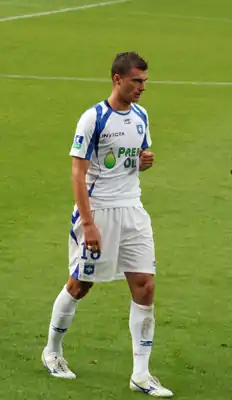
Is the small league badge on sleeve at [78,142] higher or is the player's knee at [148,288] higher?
the small league badge on sleeve at [78,142]

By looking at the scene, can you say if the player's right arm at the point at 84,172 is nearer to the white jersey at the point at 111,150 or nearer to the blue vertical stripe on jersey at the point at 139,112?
the white jersey at the point at 111,150

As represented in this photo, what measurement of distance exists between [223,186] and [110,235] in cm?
621

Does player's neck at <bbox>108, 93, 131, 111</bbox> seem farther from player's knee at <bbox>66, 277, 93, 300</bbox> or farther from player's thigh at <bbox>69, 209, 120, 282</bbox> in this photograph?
player's knee at <bbox>66, 277, 93, 300</bbox>

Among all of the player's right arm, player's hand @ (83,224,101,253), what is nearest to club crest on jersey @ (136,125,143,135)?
the player's right arm

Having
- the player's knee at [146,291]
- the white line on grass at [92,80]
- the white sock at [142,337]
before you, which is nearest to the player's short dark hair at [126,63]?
the player's knee at [146,291]

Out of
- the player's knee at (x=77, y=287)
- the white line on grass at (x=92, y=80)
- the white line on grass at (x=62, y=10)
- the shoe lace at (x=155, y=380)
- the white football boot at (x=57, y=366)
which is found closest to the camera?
the shoe lace at (x=155, y=380)

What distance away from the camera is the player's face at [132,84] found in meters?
6.82

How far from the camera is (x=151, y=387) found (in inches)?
276

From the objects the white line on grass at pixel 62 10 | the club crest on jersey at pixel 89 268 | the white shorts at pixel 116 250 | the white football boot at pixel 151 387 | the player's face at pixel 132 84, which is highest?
the white line on grass at pixel 62 10

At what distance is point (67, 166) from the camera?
45.5ft

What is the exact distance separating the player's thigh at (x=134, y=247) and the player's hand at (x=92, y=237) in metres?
0.25

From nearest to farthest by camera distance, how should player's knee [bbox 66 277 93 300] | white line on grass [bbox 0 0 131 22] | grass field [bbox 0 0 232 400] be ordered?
player's knee [bbox 66 277 93 300], grass field [bbox 0 0 232 400], white line on grass [bbox 0 0 131 22]

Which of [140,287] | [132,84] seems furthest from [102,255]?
[132,84]

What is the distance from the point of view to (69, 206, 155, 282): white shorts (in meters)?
7.01
